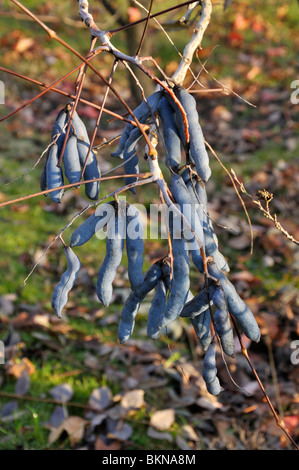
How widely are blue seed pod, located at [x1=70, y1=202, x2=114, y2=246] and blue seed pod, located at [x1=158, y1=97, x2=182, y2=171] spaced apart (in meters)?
0.14

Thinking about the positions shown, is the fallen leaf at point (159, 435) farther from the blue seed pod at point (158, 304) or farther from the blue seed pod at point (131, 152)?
the blue seed pod at point (131, 152)

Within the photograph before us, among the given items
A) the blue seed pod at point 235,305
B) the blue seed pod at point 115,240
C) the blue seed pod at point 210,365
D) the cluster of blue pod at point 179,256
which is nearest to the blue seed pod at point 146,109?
the cluster of blue pod at point 179,256

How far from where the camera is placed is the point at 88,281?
282cm

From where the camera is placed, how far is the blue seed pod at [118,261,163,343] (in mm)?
1039

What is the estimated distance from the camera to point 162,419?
2.00 metres

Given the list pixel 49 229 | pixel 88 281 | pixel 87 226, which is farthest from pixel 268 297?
pixel 87 226

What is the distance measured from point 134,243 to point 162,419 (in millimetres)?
1190

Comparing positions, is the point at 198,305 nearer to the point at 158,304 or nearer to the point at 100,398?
the point at 158,304

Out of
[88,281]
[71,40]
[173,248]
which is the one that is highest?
[71,40]

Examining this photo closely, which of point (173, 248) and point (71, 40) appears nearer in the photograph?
point (173, 248)

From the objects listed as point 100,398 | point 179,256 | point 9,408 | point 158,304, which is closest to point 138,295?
point 158,304
